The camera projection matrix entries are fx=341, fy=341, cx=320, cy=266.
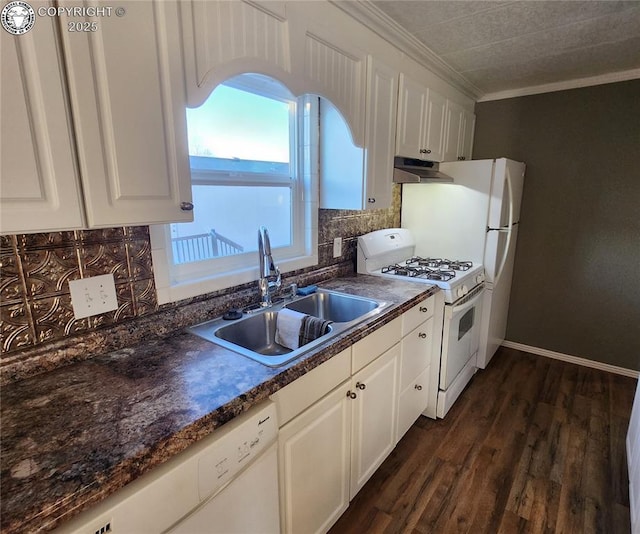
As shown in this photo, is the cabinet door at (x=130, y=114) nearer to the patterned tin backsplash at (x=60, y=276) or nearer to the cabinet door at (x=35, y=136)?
the cabinet door at (x=35, y=136)

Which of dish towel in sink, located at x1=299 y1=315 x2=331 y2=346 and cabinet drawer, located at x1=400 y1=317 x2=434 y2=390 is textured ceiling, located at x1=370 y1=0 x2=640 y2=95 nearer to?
dish towel in sink, located at x1=299 y1=315 x2=331 y2=346

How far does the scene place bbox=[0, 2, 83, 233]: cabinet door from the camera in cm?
72

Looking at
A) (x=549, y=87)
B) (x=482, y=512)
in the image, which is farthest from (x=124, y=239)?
(x=549, y=87)

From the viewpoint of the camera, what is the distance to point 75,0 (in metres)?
0.78

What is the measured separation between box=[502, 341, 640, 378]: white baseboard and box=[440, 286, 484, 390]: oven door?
887 mm

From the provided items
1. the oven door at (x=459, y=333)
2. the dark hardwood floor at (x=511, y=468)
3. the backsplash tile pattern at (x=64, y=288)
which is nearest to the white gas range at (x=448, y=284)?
the oven door at (x=459, y=333)

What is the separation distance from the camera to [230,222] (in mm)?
1726

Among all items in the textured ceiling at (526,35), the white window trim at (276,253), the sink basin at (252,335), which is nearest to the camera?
the sink basin at (252,335)

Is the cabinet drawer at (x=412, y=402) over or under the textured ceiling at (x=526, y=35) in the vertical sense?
under

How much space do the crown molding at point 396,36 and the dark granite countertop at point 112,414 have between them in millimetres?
1558

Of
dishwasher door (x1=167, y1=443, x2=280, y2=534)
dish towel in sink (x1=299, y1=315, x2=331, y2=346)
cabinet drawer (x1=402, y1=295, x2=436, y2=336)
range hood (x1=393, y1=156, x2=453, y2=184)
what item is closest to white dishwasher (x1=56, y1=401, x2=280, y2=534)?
dishwasher door (x1=167, y1=443, x2=280, y2=534)

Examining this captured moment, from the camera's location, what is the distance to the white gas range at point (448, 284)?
2.17 m

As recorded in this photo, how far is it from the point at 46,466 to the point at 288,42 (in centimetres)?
152

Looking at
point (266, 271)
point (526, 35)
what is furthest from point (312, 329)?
point (526, 35)
